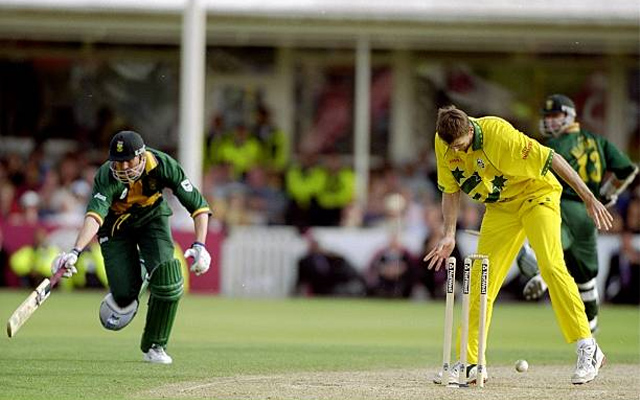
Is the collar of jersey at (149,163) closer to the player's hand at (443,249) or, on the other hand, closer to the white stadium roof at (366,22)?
the player's hand at (443,249)

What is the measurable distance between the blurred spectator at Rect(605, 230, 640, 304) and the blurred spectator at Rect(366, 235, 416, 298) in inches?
115

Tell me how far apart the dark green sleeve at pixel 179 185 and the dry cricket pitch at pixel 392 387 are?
1331 millimetres

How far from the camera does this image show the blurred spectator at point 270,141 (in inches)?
923

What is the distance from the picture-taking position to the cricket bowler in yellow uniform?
359 inches

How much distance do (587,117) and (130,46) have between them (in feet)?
28.9

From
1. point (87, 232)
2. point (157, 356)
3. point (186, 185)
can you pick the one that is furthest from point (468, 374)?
point (87, 232)

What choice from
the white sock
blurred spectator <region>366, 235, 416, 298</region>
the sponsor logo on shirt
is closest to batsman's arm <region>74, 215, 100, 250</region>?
the sponsor logo on shirt

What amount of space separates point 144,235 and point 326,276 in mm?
10061

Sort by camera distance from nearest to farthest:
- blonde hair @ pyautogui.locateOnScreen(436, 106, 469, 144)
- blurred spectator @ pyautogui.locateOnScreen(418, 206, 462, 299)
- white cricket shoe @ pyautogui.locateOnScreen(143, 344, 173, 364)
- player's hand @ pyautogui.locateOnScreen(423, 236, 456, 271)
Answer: blonde hair @ pyautogui.locateOnScreen(436, 106, 469, 144) → player's hand @ pyautogui.locateOnScreen(423, 236, 456, 271) → white cricket shoe @ pyautogui.locateOnScreen(143, 344, 173, 364) → blurred spectator @ pyautogui.locateOnScreen(418, 206, 462, 299)

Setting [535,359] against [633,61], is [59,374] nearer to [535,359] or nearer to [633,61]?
[535,359]

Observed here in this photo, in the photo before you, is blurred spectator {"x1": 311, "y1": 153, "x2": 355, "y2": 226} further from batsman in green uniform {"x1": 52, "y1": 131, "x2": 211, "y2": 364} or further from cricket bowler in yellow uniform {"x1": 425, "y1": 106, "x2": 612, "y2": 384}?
cricket bowler in yellow uniform {"x1": 425, "y1": 106, "x2": 612, "y2": 384}

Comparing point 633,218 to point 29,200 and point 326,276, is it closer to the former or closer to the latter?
point 326,276

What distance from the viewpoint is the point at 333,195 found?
22.0 meters

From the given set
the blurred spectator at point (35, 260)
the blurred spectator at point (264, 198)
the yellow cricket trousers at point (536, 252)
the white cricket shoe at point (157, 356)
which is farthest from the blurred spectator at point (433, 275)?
the yellow cricket trousers at point (536, 252)
